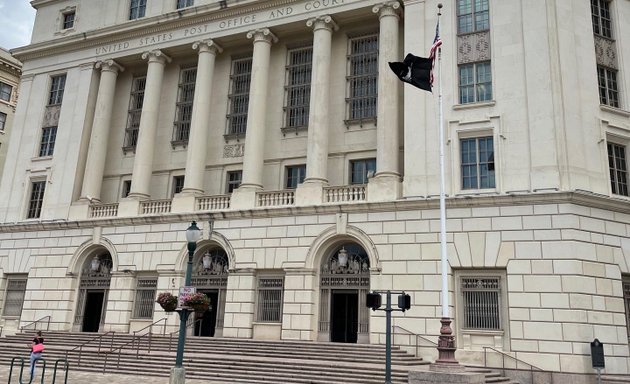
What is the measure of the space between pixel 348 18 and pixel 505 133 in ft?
36.1

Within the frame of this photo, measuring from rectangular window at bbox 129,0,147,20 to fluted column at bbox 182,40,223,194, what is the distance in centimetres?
592

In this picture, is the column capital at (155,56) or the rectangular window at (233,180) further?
the column capital at (155,56)

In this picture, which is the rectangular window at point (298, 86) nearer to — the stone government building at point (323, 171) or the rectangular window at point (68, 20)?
the stone government building at point (323, 171)

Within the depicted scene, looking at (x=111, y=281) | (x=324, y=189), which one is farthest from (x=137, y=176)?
(x=324, y=189)

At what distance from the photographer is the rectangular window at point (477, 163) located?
81.7 feet

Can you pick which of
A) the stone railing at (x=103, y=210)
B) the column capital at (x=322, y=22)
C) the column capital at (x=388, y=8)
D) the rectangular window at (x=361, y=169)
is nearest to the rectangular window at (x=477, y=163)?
the rectangular window at (x=361, y=169)

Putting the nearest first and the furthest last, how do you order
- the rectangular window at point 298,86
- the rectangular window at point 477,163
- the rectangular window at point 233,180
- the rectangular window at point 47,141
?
1. the rectangular window at point 477,163
2. the rectangular window at point 298,86
3. the rectangular window at point 233,180
4. the rectangular window at point 47,141

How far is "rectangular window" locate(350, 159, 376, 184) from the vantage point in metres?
29.5

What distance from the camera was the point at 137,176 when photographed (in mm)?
32531

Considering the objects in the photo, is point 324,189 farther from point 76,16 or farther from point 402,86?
point 76,16

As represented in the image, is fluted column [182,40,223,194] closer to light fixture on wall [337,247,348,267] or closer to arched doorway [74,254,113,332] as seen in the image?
arched doorway [74,254,113,332]

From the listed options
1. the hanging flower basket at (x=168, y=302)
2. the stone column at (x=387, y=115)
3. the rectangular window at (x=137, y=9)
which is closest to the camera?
the hanging flower basket at (x=168, y=302)

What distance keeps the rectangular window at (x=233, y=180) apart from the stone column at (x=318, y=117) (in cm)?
490

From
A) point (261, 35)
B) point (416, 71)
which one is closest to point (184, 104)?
point (261, 35)
